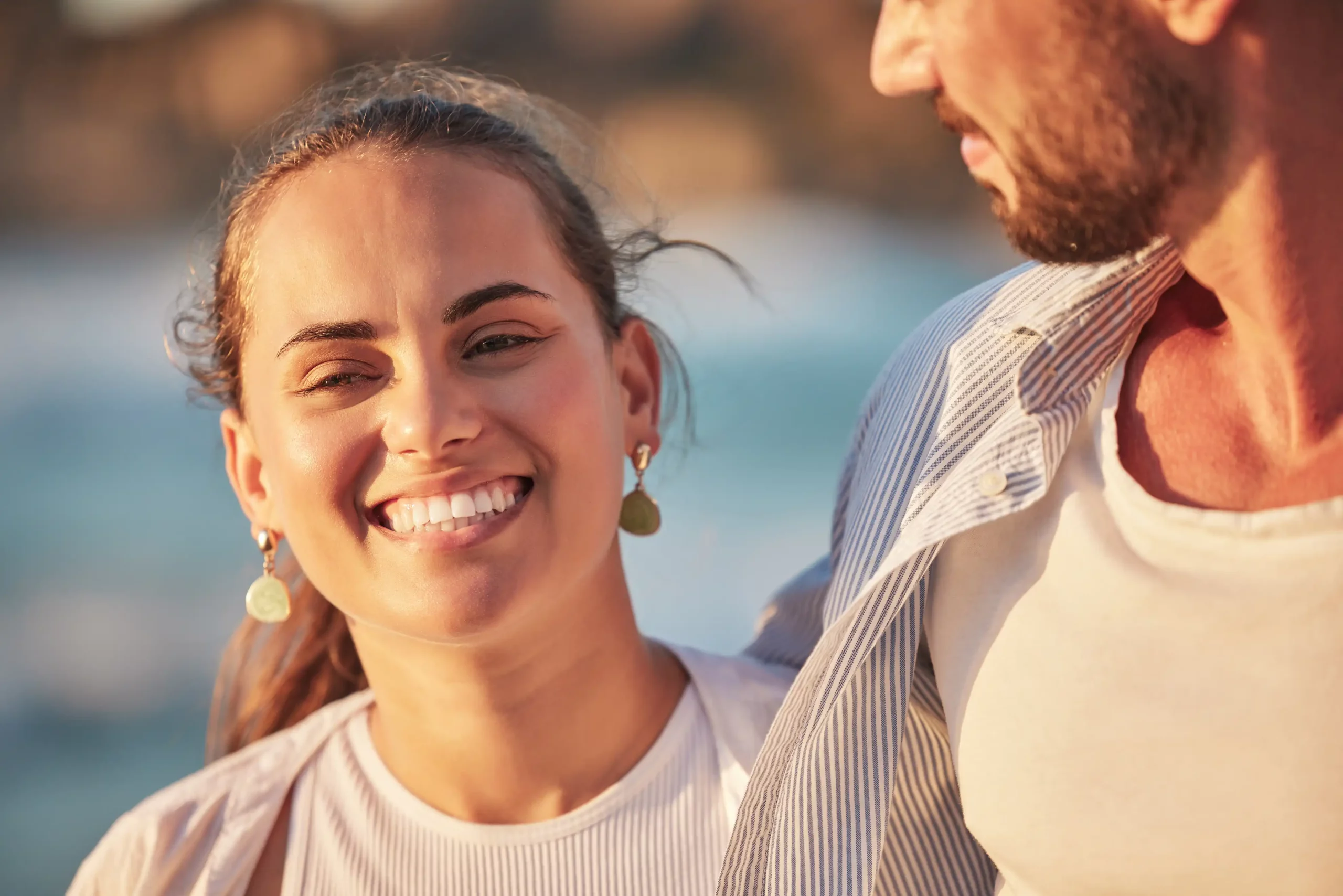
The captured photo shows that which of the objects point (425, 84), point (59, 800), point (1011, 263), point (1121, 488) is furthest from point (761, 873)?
point (1011, 263)

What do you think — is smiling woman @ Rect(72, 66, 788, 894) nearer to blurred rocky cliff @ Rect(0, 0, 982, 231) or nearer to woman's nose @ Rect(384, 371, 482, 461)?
woman's nose @ Rect(384, 371, 482, 461)

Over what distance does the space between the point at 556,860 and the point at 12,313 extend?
18.5 ft

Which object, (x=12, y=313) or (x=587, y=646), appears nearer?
(x=587, y=646)

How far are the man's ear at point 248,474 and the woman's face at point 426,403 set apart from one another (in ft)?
0.36

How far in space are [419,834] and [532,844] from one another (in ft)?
0.45

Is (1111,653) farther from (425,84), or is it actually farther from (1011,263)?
(1011,263)

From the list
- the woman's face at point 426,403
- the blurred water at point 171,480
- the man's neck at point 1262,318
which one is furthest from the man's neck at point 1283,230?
the blurred water at point 171,480

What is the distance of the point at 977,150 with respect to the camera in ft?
4.57

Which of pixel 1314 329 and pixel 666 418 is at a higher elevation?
pixel 666 418

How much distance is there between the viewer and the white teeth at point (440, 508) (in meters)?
1.45

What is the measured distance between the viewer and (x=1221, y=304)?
1.36 m

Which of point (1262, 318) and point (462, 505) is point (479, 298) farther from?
point (1262, 318)

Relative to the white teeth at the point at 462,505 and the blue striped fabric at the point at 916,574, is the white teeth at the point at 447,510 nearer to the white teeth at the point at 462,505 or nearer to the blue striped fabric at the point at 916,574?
the white teeth at the point at 462,505

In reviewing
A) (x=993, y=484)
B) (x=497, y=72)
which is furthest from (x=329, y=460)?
(x=497, y=72)
